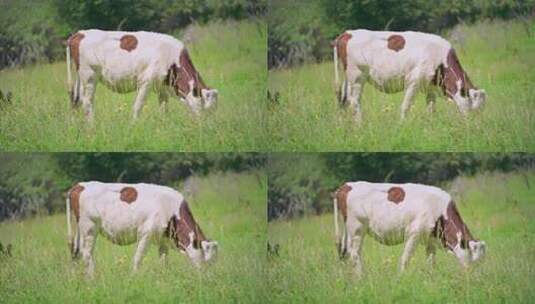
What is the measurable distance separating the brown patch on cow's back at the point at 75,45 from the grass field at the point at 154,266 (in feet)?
2.43

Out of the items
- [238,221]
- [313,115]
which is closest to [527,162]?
[313,115]

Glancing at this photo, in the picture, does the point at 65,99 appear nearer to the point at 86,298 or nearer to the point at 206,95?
the point at 206,95

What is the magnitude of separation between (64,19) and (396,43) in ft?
5.17

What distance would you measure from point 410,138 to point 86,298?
1.70m

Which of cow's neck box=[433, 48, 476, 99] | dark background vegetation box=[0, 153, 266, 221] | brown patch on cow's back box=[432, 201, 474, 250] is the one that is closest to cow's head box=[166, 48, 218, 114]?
dark background vegetation box=[0, 153, 266, 221]

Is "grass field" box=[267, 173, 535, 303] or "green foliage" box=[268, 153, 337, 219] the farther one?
"green foliage" box=[268, 153, 337, 219]

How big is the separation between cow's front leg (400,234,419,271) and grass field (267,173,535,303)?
25mm

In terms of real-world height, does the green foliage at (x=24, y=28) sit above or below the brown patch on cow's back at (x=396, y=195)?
above

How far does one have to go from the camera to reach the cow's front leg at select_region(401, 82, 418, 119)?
4.41 meters

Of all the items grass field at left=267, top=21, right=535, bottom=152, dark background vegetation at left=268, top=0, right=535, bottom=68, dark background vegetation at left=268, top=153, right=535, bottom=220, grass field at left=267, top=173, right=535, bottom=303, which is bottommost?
grass field at left=267, top=173, right=535, bottom=303

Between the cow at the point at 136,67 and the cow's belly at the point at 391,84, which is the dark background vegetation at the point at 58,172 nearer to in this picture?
the cow at the point at 136,67

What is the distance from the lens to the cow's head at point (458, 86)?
14.5 ft

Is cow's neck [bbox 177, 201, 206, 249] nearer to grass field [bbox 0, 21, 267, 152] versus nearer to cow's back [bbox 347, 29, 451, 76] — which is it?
grass field [bbox 0, 21, 267, 152]

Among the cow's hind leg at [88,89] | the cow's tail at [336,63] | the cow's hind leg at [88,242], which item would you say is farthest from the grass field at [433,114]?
the cow's hind leg at [88,242]
